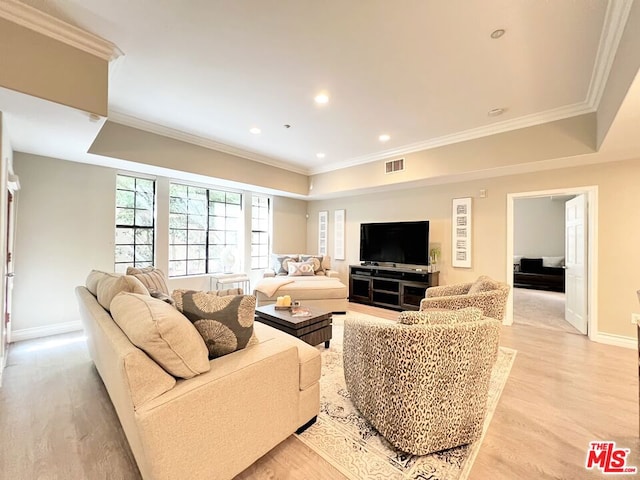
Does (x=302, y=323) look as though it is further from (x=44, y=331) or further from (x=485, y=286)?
(x=44, y=331)

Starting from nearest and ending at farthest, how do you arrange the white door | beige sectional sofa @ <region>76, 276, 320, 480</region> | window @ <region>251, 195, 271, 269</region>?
beige sectional sofa @ <region>76, 276, 320, 480</region>, the white door, window @ <region>251, 195, 271, 269</region>

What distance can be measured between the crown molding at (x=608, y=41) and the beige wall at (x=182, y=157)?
466cm

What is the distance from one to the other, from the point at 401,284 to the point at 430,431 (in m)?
3.46

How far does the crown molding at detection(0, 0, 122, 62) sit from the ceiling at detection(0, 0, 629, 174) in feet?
0.21

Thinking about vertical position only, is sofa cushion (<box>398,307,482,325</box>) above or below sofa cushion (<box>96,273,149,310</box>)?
below

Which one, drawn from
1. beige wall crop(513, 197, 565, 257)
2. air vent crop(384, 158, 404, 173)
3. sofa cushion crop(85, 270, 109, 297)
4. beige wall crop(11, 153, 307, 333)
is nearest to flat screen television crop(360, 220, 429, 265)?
air vent crop(384, 158, 404, 173)

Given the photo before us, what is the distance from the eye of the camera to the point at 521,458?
162cm

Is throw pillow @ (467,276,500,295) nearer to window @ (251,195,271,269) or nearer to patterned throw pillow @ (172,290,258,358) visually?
patterned throw pillow @ (172,290,258,358)

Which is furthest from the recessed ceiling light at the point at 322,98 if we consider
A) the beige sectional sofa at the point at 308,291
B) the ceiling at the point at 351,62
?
the beige sectional sofa at the point at 308,291

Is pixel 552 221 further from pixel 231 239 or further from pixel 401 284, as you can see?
pixel 231 239

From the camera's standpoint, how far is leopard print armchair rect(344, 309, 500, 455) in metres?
1.51

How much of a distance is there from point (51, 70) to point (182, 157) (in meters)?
2.14

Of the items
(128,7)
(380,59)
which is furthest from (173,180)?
(380,59)

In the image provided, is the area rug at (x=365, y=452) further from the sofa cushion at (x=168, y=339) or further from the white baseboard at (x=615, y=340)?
the white baseboard at (x=615, y=340)
